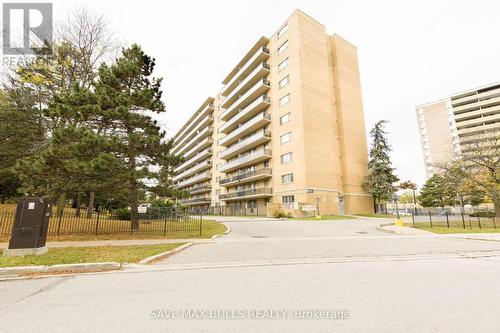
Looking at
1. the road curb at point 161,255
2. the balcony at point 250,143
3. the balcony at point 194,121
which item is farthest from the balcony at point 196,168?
the road curb at point 161,255

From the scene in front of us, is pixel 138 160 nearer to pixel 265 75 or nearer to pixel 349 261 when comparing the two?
pixel 349 261

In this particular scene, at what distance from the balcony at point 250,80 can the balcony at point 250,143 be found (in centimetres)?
1031

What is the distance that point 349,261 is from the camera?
323 inches

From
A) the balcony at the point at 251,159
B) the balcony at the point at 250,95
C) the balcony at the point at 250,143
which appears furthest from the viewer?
the balcony at the point at 250,95

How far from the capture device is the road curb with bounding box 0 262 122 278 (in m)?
6.69

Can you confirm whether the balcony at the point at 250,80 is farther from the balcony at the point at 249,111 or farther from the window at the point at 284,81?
the window at the point at 284,81

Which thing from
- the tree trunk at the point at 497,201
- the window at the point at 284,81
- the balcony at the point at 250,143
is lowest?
the tree trunk at the point at 497,201

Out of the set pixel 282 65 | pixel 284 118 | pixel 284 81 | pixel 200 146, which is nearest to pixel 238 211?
pixel 284 118

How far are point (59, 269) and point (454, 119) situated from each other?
99143 mm

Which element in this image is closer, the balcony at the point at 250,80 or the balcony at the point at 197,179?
the balcony at the point at 250,80

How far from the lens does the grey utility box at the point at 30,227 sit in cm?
865

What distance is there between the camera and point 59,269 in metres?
6.98

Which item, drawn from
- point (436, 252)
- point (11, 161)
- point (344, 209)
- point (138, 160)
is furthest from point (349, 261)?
point (344, 209)

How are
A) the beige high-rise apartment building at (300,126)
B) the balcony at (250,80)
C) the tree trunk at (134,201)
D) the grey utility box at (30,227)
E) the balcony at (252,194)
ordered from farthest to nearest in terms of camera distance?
the balcony at (250,80) → the balcony at (252,194) → the beige high-rise apartment building at (300,126) → the tree trunk at (134,201) → the grey utility box at (30,227)
